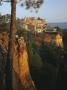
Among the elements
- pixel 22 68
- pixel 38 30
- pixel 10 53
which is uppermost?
pixel 10 53

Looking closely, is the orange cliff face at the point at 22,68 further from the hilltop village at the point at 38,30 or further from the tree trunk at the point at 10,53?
the hilltop village at the point at 38,30

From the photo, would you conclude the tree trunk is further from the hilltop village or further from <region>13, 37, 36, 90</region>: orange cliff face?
the hilltop village

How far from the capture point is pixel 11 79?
47.6 ft

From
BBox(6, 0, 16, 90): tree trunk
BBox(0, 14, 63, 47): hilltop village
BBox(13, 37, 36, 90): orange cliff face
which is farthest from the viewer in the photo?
BBox(0, 14, 63, 47): hilltop village

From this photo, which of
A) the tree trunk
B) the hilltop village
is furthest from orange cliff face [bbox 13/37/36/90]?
the hilltop village

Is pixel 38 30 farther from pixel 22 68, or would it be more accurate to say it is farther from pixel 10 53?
pixel 10 53

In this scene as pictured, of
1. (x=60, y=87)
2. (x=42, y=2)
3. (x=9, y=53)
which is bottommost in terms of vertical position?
(x=60, y=87)

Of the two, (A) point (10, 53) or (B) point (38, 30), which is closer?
(A) point (10, 53)

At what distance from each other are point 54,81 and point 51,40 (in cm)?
2080

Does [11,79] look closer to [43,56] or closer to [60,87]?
[60,87]

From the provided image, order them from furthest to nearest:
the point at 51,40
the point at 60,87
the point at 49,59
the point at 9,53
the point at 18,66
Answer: the point at 51,40 → the point at 49,59 → the point at 60,87 → the point at 18,66 → the point at 9,53

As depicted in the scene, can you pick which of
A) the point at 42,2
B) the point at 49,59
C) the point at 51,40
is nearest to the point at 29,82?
the point at 42,2

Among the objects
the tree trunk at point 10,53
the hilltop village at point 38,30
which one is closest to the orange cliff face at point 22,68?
the tree trunk at point 10,53

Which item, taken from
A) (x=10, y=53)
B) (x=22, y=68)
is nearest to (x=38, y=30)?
(x=22, y=68)
